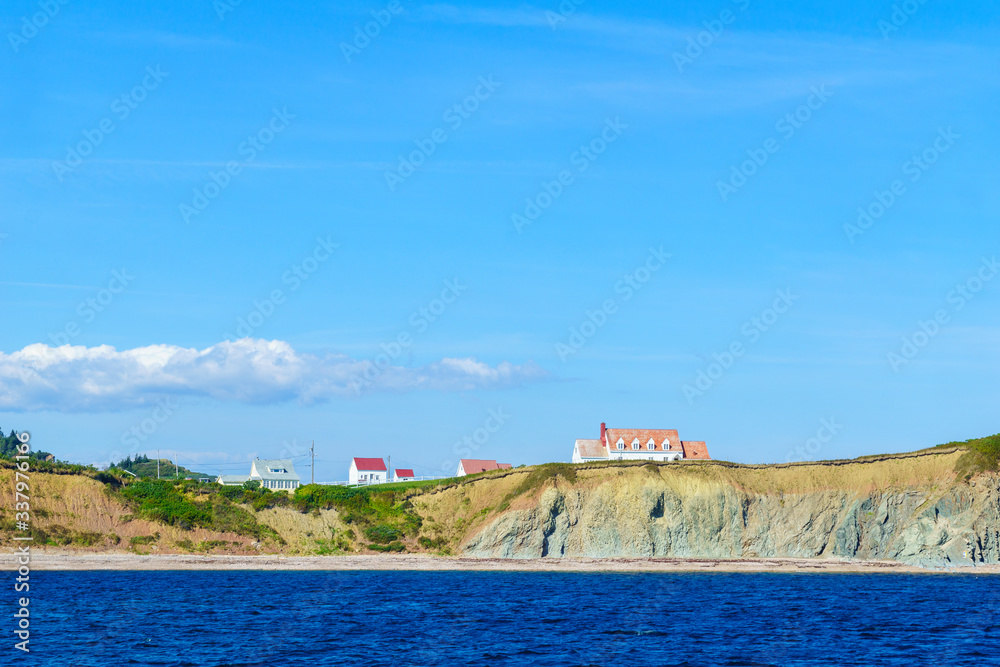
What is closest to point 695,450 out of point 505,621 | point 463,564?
point 463,564

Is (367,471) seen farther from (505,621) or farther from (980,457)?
(505,621)

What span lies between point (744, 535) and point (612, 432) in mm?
38793

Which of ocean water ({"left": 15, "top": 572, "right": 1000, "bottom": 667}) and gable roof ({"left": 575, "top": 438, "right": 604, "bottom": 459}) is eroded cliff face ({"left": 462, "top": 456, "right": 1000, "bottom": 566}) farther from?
gable roof ({"left": 575, "top": 438, "right": 604, "bottom": 459})

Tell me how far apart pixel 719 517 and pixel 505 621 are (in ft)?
170

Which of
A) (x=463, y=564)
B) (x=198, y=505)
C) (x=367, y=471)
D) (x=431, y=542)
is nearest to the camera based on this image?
(x=463, y=564)

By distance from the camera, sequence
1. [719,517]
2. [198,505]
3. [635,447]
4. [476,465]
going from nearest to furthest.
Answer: [719,517]
[198,505]
[635,447]
[476,465]

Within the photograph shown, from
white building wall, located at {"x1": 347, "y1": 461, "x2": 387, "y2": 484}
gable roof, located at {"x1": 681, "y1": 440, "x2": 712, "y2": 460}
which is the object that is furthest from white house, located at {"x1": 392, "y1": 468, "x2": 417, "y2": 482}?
gable roof, located at {"x1": 681, "y1": 440, "x2": 712, "y2": 460}

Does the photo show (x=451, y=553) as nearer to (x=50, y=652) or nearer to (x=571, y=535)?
(x=571, y=535)

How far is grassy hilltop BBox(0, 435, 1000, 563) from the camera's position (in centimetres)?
9738

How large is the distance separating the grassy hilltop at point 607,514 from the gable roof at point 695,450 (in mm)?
31402

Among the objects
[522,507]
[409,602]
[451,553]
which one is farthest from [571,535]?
[409,602]

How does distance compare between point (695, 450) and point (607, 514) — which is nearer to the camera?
point (607, 514)

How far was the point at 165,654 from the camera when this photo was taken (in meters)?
44.7

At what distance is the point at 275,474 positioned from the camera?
158 metres
